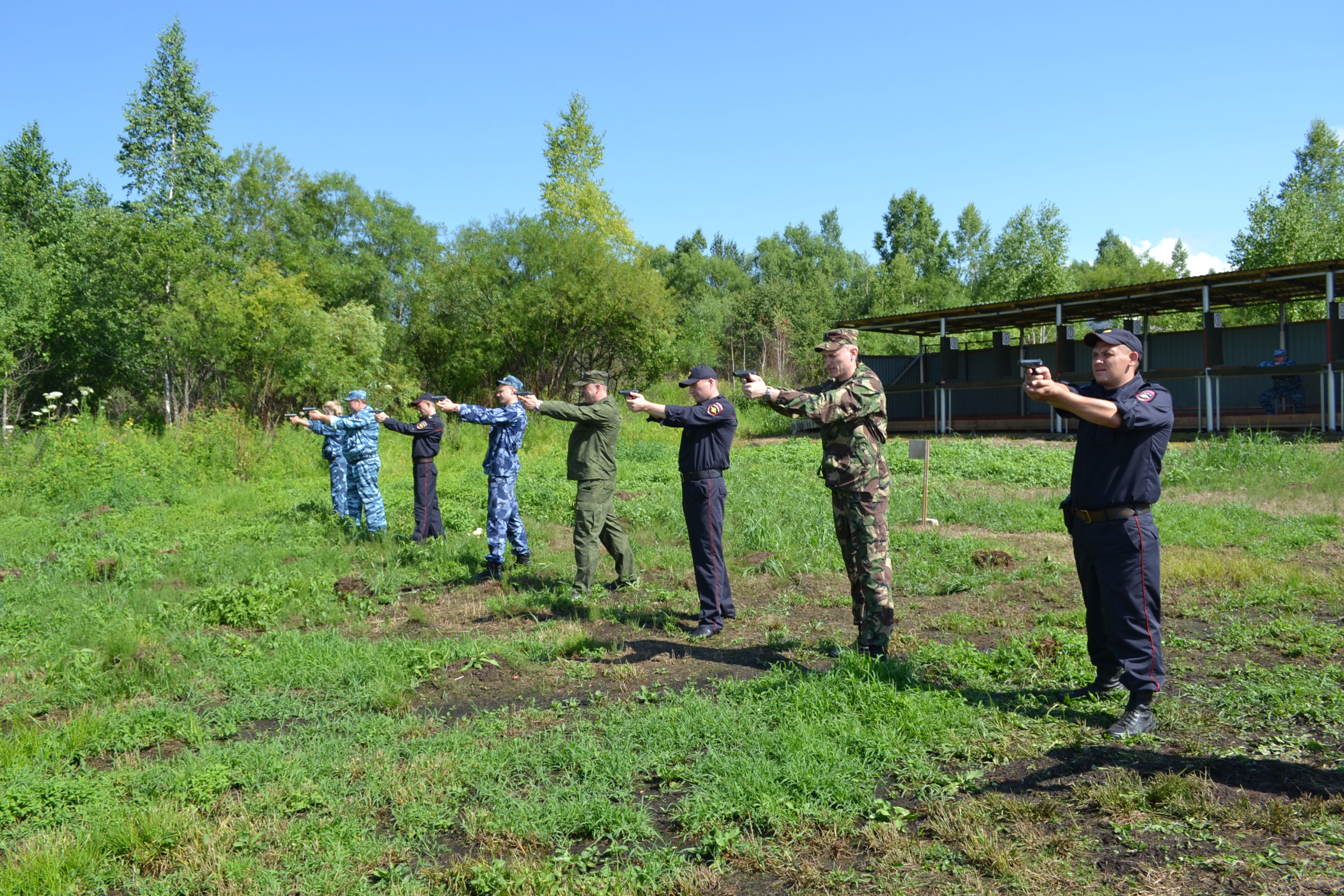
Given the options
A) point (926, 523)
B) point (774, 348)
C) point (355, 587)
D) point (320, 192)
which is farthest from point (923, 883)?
point (320, 192)

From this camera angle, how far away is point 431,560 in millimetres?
9438

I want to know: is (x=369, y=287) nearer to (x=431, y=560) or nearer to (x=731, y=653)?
(x=431, y=560)

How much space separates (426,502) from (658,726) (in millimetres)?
6825

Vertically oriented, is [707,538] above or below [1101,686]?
above

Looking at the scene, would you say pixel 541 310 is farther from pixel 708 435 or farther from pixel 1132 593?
pixel 1132 593

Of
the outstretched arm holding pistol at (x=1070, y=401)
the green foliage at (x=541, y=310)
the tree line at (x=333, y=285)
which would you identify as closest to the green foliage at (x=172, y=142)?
the tree line at (x=333, y=285)

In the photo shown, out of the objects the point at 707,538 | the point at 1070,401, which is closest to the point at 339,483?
the point at 707,538

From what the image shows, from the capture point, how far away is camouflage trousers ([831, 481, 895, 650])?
5500 mm

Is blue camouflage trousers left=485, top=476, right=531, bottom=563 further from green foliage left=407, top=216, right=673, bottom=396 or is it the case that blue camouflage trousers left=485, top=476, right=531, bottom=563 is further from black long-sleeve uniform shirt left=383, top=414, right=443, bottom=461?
green foliage left=407, top=216, right=673, bottom=396

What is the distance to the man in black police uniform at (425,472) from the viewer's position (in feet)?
34.2

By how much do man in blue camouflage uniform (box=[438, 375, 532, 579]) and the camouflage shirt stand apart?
144 inches

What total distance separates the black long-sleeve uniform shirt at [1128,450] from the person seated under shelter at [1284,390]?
59.6 feet

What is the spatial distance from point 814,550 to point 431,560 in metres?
4.09

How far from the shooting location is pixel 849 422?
5559 mm
